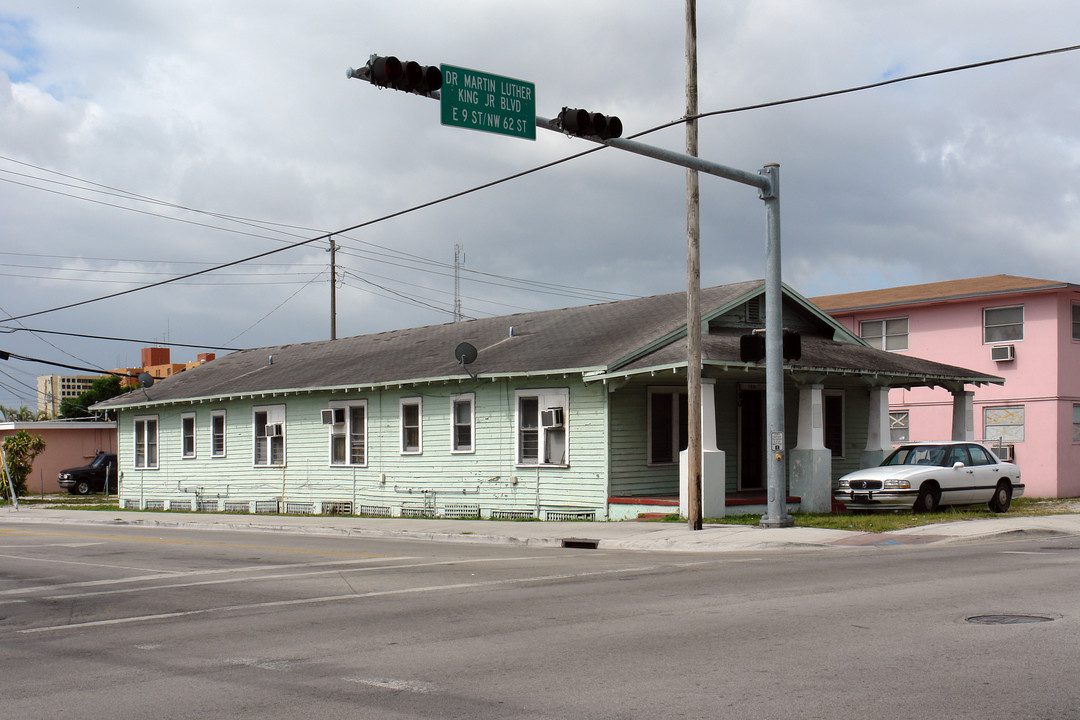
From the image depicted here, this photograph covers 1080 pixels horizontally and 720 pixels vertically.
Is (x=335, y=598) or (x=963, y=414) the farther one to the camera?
(x=963, y=414)

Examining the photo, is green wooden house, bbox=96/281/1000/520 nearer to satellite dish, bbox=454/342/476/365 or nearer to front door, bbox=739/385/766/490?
front door, bbox=739/385/766/490

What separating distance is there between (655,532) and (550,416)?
599cm

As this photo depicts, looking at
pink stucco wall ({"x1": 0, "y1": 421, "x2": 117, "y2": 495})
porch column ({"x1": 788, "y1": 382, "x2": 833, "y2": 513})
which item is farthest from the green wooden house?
pink stucco wall ({"x1": 0, "y1": 421, "x2": 117, "y2": 495})

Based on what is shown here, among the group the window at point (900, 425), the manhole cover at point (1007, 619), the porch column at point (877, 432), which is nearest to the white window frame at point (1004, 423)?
the window at point (900, 425)

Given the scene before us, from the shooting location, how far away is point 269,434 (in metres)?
32.9

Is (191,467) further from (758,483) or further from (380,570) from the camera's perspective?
(380,570)

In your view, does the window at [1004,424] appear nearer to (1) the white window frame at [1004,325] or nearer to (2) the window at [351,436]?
(1) the white window frame at [1004,325]

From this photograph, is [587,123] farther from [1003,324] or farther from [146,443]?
[146,443]

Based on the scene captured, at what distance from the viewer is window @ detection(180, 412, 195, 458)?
121ft

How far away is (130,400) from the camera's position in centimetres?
3897

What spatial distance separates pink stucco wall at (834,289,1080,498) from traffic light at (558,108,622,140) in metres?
23.5

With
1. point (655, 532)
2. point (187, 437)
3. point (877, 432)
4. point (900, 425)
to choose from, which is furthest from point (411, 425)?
point (900, 425)

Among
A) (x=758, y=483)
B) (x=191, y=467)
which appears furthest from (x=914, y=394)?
(x=191, y=467)

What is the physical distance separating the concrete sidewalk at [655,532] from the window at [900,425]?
51.3ft
